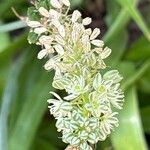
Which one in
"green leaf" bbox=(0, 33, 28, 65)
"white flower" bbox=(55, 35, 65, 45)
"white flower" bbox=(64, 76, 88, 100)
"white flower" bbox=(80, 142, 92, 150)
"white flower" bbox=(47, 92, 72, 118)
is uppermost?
"green leaf" bbox=(0, 33, 28, 65)

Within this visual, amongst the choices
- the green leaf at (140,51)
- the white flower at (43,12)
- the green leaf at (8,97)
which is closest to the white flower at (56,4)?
the white flower at (43,12)

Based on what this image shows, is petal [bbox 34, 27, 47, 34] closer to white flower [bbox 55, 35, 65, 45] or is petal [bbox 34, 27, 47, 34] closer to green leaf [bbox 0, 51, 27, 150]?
white flower [bbox 55, 35, 65, 45]

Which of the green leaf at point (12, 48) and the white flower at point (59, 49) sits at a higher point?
the green leaf at point (12, 48)

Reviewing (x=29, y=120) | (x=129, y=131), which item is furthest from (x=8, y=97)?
(x=129, y=131)

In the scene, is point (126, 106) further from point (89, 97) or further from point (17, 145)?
point (89, 97)

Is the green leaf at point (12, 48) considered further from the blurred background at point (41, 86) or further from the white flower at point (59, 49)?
the white flower at point (59, 49)

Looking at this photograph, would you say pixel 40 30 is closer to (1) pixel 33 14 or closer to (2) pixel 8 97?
(1) pixel 33 14

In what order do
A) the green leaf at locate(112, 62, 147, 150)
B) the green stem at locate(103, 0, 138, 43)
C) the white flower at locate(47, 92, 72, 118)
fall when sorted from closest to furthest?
the white flower at locate(47, 92, 72, 118)
the green leaf at locate(112, 62, 147, 150)
the green stem at locate(103, 0, 138, 43)

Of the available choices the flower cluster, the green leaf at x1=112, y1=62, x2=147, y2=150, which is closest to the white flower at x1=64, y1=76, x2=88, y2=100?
the flower cluster
